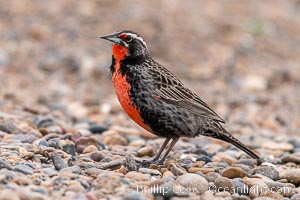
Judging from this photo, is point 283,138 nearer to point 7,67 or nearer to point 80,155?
point 80,155

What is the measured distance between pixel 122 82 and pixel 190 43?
368 inches

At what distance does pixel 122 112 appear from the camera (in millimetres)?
12797

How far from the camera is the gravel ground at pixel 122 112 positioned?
694 centimetres

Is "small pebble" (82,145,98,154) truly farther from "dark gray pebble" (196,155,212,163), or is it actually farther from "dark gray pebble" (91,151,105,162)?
"dark gray pebble" (196,155,212,163)

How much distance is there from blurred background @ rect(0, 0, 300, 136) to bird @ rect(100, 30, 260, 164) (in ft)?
10.9

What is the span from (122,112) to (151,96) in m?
4.85

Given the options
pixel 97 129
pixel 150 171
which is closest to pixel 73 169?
pixel 150 171

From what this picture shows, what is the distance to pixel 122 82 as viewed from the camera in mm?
7922

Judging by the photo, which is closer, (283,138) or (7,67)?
(283,138)

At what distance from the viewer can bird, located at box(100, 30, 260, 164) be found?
311 inches

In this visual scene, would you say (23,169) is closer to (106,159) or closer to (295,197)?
(106,159)

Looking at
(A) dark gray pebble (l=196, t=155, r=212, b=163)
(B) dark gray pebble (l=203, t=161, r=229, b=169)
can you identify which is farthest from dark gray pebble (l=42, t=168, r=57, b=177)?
(A) dark gray pebble (l=196, t=155, r=212, b=163)

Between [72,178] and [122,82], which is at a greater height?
[122,82]

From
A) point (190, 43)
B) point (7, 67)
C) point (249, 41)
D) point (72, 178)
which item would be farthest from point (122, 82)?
point (249, 41)
